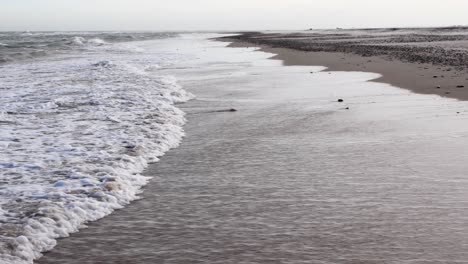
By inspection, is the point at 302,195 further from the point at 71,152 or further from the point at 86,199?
the point at 71,152

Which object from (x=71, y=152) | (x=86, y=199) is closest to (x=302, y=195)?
(x=86, y=199)

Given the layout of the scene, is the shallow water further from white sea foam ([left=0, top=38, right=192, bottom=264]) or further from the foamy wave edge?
white sea foam ([left=0, top=38, right=192, bottom=264])

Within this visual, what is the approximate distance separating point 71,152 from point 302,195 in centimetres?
342

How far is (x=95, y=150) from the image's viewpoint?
762 centimetres

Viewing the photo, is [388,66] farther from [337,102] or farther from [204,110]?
[204,110]

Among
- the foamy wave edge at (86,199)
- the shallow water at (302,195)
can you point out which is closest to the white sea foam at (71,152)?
the foamy wave edge at (86,199)

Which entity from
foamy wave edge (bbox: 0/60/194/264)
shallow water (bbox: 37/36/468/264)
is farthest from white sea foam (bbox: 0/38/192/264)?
shallow water (bbox: 37/36/468/264)

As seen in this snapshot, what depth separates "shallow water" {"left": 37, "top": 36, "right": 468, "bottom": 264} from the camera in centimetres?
435

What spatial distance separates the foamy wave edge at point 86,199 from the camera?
448 cm

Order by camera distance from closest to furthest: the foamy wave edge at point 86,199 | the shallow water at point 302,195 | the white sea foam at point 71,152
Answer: the shallow water at point 302,195
the foamy wave edge at point 86,199
the white sea foam at point 71,152

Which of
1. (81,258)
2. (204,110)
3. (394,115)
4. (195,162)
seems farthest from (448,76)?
(81,258)

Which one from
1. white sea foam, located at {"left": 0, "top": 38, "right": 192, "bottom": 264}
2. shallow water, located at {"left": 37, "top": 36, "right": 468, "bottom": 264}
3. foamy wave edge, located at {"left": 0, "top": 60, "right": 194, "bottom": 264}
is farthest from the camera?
white sea foam, located at {"left": 0, "top": 38, "right": 192, "bottom": 264}

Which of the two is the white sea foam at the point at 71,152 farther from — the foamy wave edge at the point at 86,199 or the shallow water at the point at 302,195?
the shallow water at the point at 302,195

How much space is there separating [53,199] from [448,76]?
12.8m
